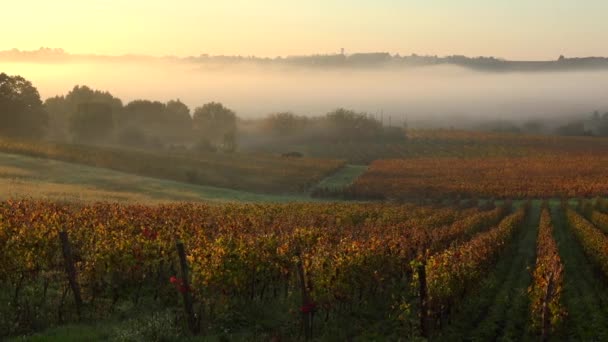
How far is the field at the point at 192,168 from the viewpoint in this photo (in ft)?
256

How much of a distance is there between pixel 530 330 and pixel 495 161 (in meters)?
94.2

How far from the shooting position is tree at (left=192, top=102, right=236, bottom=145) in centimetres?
17200

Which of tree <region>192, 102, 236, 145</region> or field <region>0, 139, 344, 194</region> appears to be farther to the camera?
tree <region>192, 102, 236, 145</region>

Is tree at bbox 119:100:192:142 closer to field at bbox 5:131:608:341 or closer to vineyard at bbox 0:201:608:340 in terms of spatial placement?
field at bbox 5:131:608:341

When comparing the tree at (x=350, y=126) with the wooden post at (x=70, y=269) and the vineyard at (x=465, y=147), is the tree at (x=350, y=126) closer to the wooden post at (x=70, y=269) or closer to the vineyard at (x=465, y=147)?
the vineyard at (x=465, y=147)

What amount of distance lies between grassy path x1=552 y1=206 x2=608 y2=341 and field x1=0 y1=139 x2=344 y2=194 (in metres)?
44.5

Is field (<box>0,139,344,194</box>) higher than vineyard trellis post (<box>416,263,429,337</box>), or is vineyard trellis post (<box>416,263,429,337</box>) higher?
vineyard trellis post (<box>416,263,429,337</box>)

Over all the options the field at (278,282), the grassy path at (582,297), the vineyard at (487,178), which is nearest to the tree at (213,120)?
the vineyard at (487,178)

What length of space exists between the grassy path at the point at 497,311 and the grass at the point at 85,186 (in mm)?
29939

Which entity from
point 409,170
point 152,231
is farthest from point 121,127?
point 152,231

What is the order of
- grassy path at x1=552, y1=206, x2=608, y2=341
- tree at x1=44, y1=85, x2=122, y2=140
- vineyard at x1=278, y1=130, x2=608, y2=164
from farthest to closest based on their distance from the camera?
1. tree at x1=44, y1=85, x2=122, y2=140
2. vineyard at x1=278, y1=130, x2=608, y2=164
3. grassy path at x1=552, y1=206, x2=608, y2=341

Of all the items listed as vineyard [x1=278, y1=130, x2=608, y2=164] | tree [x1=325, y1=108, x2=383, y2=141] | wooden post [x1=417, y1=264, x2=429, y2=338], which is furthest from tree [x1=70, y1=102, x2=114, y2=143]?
wooden post [x1=417, y1=264, x2=429, y2=338]

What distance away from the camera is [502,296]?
2452 centimetres

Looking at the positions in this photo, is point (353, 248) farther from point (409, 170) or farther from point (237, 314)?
point (409, 170)
